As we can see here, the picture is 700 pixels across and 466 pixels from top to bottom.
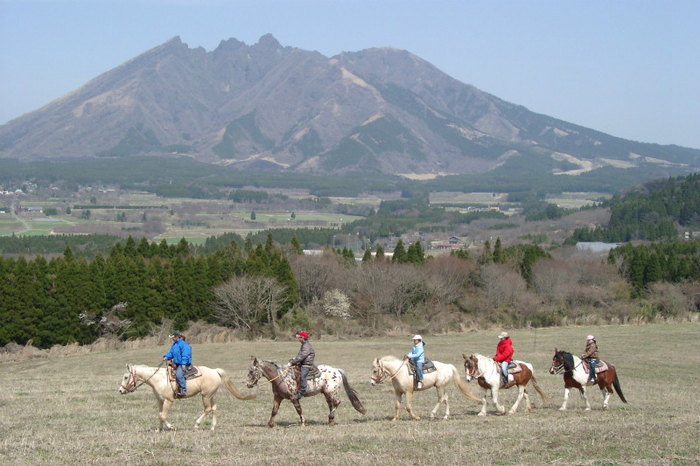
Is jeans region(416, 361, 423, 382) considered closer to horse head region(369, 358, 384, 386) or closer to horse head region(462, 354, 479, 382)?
horse head region(369, 358, 384, 386)

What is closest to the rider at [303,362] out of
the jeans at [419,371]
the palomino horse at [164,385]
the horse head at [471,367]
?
the palomino horse at [164,385]

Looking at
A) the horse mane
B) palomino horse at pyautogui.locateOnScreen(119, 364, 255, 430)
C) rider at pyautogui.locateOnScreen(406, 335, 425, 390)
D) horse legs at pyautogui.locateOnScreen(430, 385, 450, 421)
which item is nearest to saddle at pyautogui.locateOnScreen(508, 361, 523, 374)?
the horse mane

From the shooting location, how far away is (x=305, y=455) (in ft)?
44.8

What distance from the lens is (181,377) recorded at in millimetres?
16797

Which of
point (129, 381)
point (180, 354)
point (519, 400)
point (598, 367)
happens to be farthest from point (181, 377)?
Answer: point (598, 367)

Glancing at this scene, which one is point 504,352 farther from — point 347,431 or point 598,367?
point 347,431

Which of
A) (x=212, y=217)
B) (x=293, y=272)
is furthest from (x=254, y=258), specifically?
(x=212, y=217)

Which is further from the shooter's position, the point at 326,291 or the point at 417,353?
the point at 326,291

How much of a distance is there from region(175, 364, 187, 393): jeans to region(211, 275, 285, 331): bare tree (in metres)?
36.0

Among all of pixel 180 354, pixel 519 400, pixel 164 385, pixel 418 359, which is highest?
pixel 180 354

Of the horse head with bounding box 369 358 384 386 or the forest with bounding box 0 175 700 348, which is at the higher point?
the horse head with bounding box 369 358 384 386

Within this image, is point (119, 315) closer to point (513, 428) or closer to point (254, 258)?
point (254, 258)

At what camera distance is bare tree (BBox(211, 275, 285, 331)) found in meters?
53.0

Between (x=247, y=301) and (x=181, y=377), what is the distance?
36479 mm
